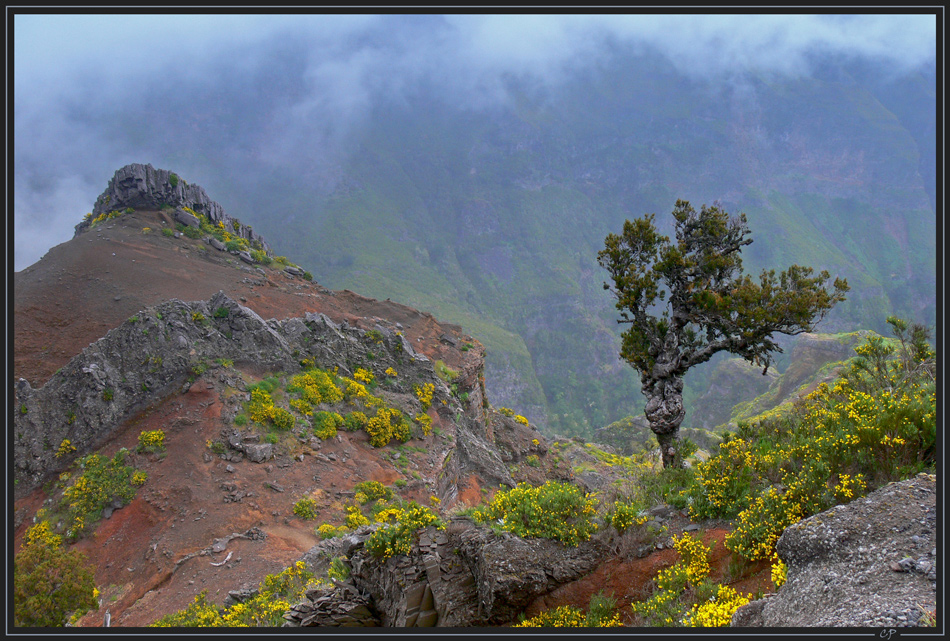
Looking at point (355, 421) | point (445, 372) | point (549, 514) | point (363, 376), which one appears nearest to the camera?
point (549, 514)

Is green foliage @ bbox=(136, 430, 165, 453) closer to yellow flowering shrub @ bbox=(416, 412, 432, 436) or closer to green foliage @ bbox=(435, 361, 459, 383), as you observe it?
yellow flowering shrub @ bbox=(416, 412, 432, 436)

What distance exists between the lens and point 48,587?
934cm

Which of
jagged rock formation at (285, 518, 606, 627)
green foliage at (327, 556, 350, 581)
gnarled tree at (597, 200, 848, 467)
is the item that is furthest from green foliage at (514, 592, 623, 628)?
gnarled tree at (597, 200, 848, 467)

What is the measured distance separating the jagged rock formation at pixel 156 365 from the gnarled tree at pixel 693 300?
43.8 feet

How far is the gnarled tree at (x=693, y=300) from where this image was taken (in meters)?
11.8

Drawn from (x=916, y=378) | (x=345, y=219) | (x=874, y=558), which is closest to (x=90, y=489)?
(x=874, y=558)

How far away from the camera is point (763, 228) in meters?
183

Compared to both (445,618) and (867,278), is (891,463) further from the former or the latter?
(867,278)

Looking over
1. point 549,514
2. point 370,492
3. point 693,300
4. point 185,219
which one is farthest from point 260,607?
point 185,219

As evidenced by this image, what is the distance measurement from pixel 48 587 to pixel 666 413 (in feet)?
45.0

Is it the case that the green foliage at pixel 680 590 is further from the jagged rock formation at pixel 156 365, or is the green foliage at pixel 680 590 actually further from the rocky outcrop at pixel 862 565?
the jagged rock formation at pixel 156 365

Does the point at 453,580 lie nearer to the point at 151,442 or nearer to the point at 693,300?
the point at 693,300

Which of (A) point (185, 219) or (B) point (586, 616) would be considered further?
(A) point (185, 219)

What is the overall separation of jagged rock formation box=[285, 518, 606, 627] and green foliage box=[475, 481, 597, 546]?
17 cm
